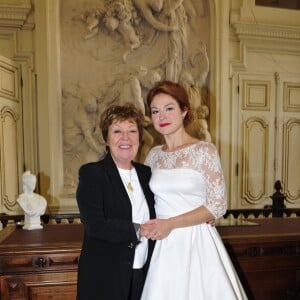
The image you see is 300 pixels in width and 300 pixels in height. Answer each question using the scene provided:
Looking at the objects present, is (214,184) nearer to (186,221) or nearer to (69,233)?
(186,221)

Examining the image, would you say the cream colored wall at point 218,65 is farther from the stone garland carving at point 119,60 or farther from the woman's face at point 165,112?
the woman's face at point 165,112

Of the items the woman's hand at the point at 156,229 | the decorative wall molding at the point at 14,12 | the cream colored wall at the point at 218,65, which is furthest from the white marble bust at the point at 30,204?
the decorative wall molding at the point at 14,12

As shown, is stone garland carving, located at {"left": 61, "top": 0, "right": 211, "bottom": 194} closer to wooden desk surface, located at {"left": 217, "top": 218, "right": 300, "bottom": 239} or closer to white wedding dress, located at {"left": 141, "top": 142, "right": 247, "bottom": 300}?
wooden desk surface, located at {"left": 217, "top": 218, "right": 300, "bottom": 239}

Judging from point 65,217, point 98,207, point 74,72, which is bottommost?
point 65,217

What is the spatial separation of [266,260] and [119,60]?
3.05 metres

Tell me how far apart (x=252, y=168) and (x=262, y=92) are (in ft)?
3.50

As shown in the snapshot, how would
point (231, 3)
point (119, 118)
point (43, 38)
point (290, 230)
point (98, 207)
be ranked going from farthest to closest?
1. point (231, 3)
2. point (43, 38)
3. point (290, 230)
4. point (119, 118)
5. point (98, 207)

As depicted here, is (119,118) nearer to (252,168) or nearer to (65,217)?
(65,217)

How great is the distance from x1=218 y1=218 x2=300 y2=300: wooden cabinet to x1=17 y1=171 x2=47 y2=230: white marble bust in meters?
1.22

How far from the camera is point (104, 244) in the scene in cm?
142

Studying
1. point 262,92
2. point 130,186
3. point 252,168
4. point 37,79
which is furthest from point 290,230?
point 37,79

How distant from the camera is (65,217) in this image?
9.12 ft

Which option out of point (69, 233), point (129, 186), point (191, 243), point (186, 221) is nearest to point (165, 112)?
point (129, 186)

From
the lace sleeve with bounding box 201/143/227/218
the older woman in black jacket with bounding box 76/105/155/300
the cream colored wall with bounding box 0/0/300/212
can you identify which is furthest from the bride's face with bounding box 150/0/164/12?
the lace sleeve with bounding box 201/143/227/218
